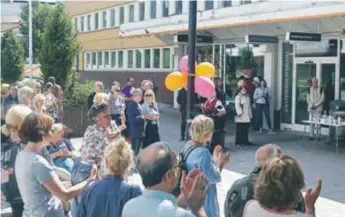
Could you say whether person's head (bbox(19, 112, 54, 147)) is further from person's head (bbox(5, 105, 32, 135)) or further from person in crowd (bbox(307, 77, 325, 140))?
person in crowd (bbox(307, 77, 325, 140))

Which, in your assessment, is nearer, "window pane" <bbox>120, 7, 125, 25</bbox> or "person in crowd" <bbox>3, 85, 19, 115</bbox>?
"person in crowd" <bbox>3, 85, 19, 115</bbox>

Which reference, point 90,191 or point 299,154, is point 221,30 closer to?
point 299,154

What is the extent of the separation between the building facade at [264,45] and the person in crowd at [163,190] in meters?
11.4

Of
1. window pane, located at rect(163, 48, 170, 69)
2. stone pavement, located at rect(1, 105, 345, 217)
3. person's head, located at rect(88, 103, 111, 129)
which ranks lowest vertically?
stone pavement, located at rect(1, 105, 345, 217)

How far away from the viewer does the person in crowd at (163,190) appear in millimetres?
3270

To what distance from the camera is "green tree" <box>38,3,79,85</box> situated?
20828mm

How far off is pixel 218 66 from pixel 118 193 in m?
18.8

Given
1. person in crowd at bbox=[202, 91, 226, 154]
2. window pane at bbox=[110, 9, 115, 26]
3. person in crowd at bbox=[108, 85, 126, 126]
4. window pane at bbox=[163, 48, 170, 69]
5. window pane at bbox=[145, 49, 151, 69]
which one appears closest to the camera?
person in crowd at bbox=[202, 91, 226, 154]

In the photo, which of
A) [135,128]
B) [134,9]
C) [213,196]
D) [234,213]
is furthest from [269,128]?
[134,9]

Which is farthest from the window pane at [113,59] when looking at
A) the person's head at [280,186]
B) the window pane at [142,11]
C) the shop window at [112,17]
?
the person's head at [280,186]

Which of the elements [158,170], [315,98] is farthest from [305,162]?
[158,170]

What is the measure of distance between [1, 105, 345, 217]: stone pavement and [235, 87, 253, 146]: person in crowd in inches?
16.8

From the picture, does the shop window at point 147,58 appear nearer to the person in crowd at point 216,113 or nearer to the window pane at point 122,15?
the window pane at point 122,15

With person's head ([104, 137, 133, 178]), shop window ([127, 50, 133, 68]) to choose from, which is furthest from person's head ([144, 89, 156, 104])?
shop window ([127, 50, 133, 68])
